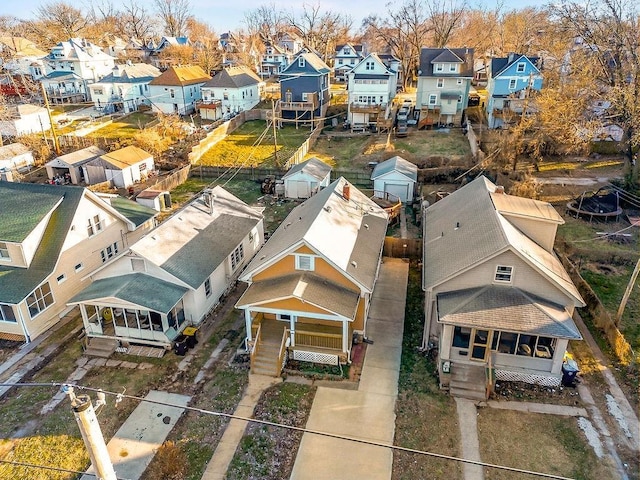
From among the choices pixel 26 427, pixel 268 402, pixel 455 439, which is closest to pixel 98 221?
pixel 26 427

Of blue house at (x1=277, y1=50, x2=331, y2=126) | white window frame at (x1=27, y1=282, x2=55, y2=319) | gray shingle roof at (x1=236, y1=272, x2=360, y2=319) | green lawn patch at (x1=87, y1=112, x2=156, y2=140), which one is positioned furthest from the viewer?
blue house at (x1=277, y1=50, x2=331, y2=126)

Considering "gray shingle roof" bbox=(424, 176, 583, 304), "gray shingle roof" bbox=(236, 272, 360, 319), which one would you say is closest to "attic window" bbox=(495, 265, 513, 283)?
"gray shingle roof" bbox=(424, 176, 583, 304)

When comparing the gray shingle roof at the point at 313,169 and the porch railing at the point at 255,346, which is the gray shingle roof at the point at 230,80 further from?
the porch railing at the point at 255,346

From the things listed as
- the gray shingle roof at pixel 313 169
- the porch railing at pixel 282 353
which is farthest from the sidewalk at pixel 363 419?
the gray shingle roof at pixel 313 169

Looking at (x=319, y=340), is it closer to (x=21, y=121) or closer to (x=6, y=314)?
(x=6, y=314)

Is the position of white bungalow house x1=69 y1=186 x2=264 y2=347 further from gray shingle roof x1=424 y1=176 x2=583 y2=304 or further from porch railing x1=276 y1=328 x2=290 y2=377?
gray shingle roof x1=424 y1=176 x2=583 y2=304

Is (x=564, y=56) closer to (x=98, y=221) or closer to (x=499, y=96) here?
(x=499, y=96)
